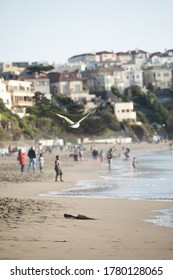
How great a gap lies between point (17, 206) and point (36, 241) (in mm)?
3712

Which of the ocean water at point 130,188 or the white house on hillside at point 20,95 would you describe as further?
the white house on hillside at point 20,95

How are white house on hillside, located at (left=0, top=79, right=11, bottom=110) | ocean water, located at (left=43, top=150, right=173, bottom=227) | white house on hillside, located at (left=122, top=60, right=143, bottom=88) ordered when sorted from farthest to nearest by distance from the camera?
1. white house on hillside, located at (left=122, top=60, right=143, bottom=88)
2. white house on hillside, located at (left=0, top=79, right=11, bottom=110)
3. ocean water, located at (left=43, top=150, right=173, bottom=227)

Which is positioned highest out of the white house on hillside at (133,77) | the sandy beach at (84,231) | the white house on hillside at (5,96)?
the white house on hillside at (133,77)

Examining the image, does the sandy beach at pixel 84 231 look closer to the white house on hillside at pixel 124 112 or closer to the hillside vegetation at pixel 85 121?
the hillside vegetation at pixel 85 121

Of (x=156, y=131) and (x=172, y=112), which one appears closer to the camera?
(x=156, y=131)

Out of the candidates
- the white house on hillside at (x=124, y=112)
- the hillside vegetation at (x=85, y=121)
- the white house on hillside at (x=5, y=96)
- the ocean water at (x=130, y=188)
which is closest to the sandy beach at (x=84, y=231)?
the ocean water at (x=130, y=188)

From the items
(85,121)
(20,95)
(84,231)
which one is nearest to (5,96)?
(20,95)

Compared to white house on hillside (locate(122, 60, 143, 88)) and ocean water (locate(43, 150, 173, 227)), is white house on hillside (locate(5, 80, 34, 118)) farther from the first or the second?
white house on hillside (locate(122, 60, 143, 88))

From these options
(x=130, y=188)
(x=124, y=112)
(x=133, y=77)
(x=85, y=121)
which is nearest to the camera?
(x=130, y=188)

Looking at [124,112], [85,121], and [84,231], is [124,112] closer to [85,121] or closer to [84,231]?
[85,121]

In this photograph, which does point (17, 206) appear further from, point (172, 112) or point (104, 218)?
point (172, 112)

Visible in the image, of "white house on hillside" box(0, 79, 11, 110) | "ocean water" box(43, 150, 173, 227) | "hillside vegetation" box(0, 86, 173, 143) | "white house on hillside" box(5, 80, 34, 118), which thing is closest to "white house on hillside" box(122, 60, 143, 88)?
"hillside vegetation" box(0, 86, 173, 143)

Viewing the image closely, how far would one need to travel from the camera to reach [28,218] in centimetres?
1182
